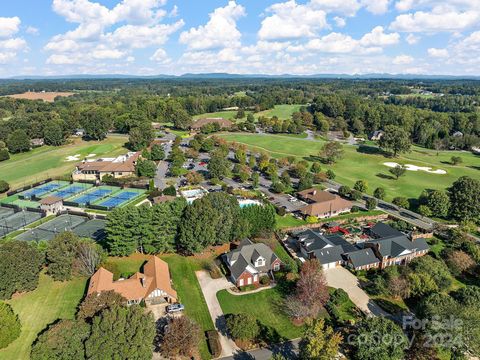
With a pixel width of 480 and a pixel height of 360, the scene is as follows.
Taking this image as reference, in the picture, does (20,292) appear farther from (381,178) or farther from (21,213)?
(381,178)

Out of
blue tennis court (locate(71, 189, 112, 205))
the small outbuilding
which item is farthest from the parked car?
blue tennis court (locate(71, 189, 112, 205))

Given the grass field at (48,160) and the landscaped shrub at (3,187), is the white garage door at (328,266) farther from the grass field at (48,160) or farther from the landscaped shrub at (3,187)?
the grass field at (48,160)

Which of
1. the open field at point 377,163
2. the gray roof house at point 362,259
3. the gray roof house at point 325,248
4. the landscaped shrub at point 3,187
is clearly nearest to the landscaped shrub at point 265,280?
the gray roof house at point 325,248

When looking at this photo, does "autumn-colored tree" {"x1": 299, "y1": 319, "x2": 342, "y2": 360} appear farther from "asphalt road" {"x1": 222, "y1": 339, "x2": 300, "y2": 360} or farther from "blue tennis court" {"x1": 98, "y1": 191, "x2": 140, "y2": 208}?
"blue tennis court" {"x1": 98, "y1": 191, "x2": 140, "y2": 208}

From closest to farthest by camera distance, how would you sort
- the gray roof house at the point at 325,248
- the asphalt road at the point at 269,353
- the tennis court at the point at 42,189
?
the asphalt road at the point at 269,353
the gray roof house at the point at 325,248
the tennis court at the point at 42,189

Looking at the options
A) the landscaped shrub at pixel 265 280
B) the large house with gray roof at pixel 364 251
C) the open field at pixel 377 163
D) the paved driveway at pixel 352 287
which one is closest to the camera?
the paved driveway at pixel 352 287

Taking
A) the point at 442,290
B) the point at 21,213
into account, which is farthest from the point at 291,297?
the point at 21,213
